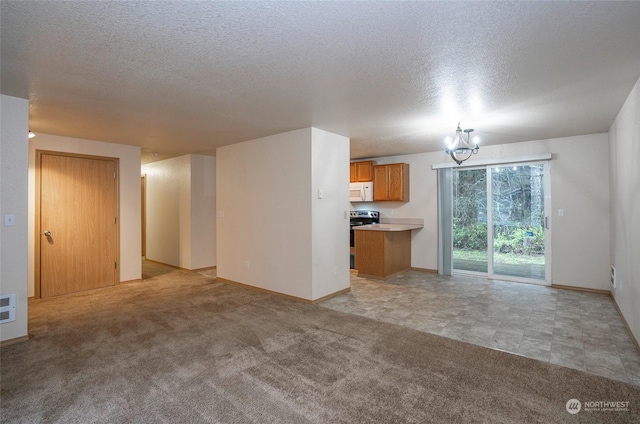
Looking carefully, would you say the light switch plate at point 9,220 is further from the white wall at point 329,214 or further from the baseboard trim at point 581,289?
the baseboard trim at point 581,289

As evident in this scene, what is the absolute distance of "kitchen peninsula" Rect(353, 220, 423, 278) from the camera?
571 centimetres

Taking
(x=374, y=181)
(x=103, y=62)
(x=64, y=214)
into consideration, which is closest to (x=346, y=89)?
(x=103, y=62)

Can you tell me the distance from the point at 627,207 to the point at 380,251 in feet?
10.8

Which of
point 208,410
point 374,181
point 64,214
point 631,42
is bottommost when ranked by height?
point 208,410

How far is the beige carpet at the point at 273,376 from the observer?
2.01 meters

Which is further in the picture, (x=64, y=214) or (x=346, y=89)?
(x=64, y=214)

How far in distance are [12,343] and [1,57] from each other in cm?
260

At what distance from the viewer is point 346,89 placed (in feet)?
9.73

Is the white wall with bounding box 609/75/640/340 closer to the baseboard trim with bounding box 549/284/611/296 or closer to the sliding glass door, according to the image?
the baseboard trim with bounding box 549/284/611/296

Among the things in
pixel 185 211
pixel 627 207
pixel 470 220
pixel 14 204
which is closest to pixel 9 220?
pixel 14 204

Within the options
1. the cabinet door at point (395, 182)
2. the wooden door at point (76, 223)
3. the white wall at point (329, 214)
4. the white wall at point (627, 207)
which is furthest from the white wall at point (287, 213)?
the white wall at point (627, 207)

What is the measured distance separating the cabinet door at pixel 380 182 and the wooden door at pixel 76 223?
4834mm

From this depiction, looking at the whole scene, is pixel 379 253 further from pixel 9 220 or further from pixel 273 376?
pixel 9 220

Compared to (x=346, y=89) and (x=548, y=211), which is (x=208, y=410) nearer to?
(x=346, y=89)
